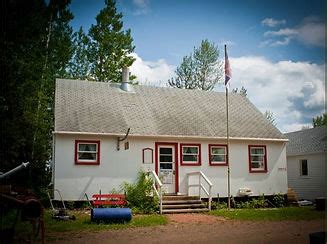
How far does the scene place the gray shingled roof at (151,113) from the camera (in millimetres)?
15281

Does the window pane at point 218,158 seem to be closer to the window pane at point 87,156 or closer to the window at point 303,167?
the window pane at point 87,156

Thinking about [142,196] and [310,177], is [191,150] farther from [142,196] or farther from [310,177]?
[310,177]

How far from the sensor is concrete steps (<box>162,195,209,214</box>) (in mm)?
13514

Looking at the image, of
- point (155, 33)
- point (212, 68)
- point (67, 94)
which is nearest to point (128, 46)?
point (212, 68)

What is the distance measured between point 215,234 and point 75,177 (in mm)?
7014

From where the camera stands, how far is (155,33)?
12969 millimetres

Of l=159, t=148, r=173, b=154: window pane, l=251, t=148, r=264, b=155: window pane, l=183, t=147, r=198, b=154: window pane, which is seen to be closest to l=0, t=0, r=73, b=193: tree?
l=159, t=148, r=173, b=154: window pane

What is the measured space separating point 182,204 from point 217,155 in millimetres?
3419

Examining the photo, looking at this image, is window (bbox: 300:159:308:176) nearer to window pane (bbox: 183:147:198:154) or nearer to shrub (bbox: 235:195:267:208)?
shrub (bbox: 235:195:267:208)

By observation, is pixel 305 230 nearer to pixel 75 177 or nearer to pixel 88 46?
pixel 75 177

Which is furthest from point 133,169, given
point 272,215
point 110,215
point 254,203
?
point 272,215

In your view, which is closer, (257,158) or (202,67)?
(257,158)

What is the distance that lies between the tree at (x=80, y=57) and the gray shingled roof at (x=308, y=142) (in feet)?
52.3

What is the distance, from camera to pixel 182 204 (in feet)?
45.9
